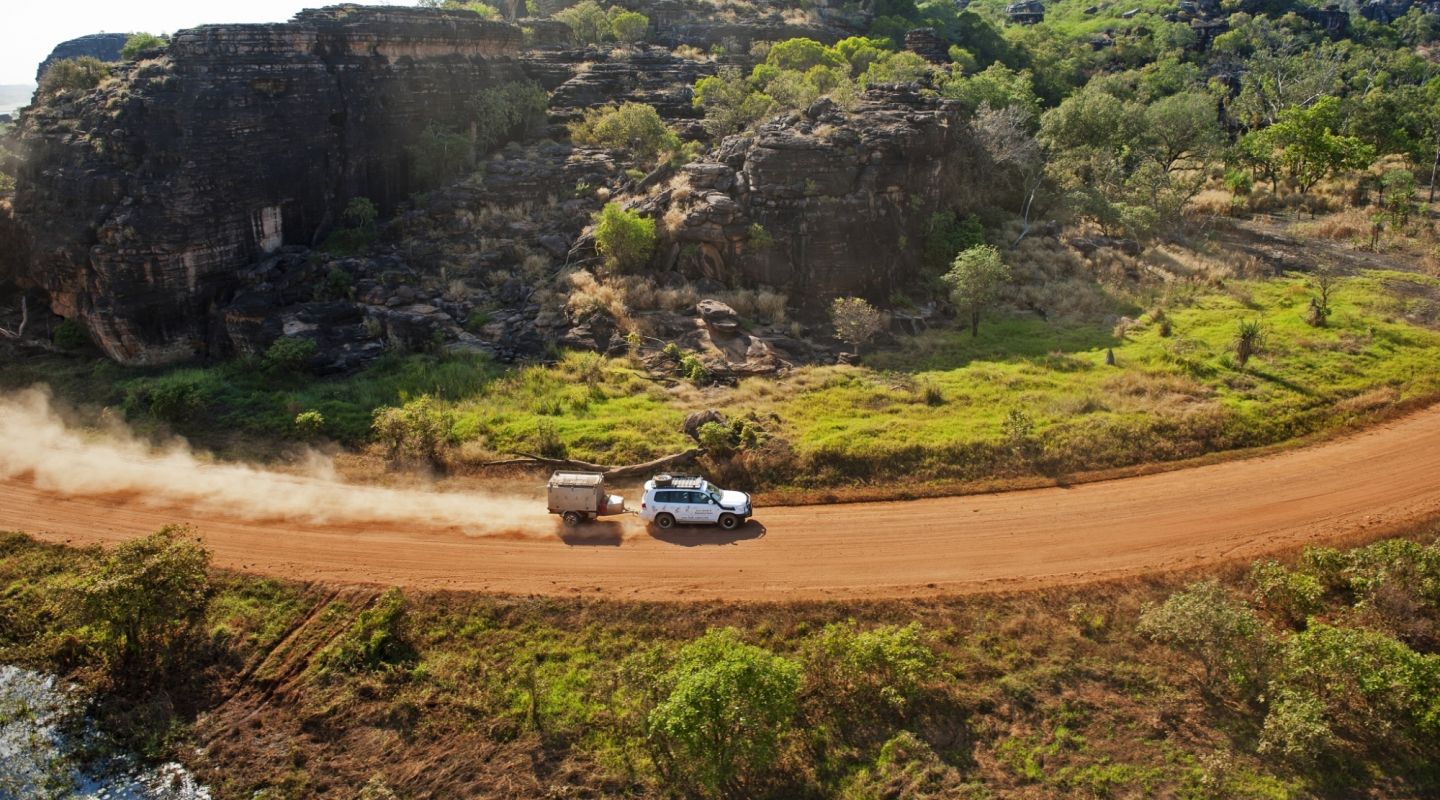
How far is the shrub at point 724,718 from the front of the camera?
55.9 feet

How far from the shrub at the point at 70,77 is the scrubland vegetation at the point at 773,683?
26.3m

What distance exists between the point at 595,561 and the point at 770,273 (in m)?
18.5

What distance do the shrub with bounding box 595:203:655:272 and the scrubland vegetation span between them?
19.6m

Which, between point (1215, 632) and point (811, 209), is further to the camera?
point (811, 209)

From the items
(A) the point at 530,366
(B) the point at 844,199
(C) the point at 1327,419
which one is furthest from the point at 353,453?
(C) the point at 1327,419

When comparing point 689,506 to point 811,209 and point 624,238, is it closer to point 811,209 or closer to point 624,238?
point 624,238

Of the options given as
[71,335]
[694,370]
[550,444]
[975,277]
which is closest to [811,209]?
[975,277]

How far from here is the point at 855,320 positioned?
34.1m

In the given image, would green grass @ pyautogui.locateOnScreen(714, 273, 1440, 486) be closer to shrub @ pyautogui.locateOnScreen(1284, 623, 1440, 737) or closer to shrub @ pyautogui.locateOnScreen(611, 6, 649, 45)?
shrub @ pyautogui.locateOnScreen(1284, 623, 1440, 737)

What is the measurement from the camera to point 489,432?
28.3 metres

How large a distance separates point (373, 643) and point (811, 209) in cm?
2551

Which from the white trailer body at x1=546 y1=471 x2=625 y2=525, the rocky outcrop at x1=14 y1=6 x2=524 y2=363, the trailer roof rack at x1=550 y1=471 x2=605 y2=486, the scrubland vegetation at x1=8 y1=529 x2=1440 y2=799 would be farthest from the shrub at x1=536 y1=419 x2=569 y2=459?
the rocky outcrop at x1=14 y1=6 x2=524 y2=363

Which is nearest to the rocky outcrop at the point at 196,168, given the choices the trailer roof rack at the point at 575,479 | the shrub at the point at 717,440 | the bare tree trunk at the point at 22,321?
the bare tree trunk at the point at 22,321

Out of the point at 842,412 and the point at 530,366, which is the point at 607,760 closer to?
the point at 842,412
